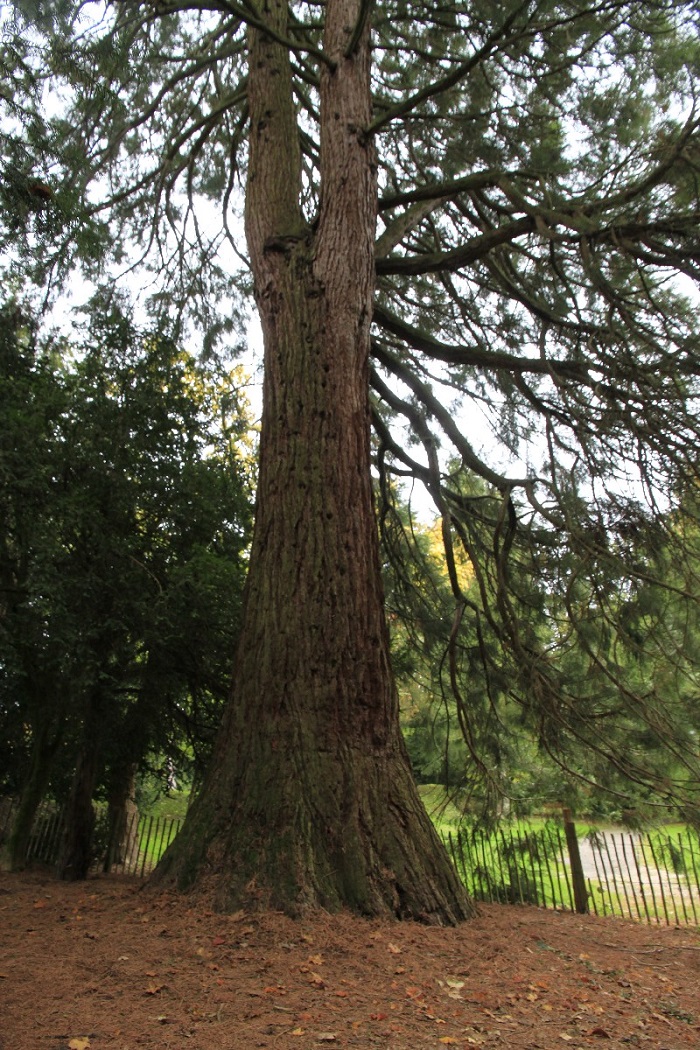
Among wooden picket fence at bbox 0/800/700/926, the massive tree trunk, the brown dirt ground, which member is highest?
the massive tree trunk

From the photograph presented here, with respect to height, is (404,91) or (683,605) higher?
(404,91)

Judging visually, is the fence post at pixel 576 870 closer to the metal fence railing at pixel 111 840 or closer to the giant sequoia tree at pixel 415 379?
the giant sequoia tree at pixel 415 379

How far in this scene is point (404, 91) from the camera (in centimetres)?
732

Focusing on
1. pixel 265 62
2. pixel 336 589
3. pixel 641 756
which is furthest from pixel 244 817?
pixel 265 62

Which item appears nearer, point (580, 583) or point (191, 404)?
point (580, 583)

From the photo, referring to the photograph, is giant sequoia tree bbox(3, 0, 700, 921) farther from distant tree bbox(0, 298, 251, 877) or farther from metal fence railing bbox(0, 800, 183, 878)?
metal fence railing bbox(0, 800, 183, 878)

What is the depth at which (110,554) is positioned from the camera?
588cm

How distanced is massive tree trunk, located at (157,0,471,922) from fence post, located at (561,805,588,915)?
10.3 feet

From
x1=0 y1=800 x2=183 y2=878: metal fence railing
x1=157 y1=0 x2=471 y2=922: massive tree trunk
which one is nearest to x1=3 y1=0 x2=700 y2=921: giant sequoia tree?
x1=157 y1=0 x2=471 y2=922: massive tree trunk

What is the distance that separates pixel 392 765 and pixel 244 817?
33.4 inches

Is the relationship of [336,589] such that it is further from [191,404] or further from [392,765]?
[191,404]

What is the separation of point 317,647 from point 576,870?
13.7 ft

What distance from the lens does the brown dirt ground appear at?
267 centimetres

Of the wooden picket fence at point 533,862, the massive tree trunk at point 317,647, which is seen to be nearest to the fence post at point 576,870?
the wooden picket fence at point 533,862
